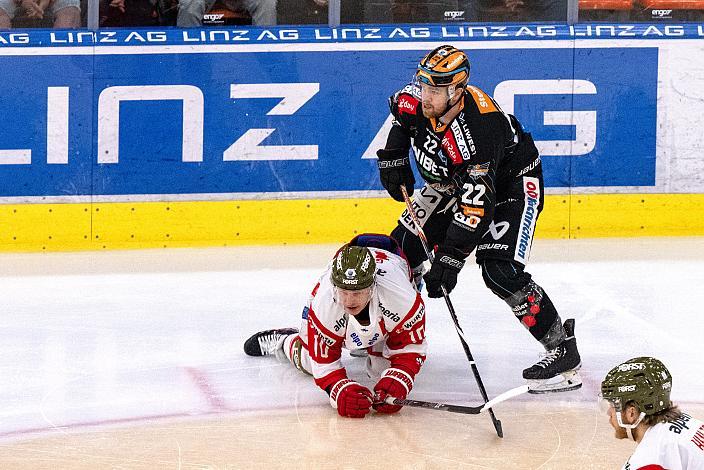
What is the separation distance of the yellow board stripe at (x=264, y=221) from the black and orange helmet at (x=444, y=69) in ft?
11.1

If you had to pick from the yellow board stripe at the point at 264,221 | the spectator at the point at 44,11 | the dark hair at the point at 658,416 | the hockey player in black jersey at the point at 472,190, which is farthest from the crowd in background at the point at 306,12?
the dark hair at the point at 658,416

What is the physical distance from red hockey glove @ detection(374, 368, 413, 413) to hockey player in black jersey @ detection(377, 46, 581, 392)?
13.3 inches

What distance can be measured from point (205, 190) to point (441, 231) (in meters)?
2.99

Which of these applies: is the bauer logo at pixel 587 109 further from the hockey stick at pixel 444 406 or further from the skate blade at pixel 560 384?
the hockey stick at pixel 444 406

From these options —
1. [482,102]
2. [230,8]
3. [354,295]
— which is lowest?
[354,295]

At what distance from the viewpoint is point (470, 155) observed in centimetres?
493

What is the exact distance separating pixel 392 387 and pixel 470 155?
91 cm

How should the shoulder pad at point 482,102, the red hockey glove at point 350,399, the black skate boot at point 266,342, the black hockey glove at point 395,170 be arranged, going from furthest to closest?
1. the black skate boot at point 266,342
2. the black hockey glove at point 395,170
3. the shoulder pad at point 482,102
4. the red hockey glove at point 350,399

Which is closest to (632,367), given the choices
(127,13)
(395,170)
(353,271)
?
(353,271)

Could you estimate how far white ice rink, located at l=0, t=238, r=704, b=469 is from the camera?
4.48 meters

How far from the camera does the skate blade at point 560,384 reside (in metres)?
5.18

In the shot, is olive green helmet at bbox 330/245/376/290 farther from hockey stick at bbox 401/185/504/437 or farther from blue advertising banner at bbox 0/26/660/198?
blue advertising banner at bbox 0/26/660/198

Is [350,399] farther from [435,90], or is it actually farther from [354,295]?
[435,90]

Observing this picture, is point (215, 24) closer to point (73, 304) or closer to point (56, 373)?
point (73, 304)
